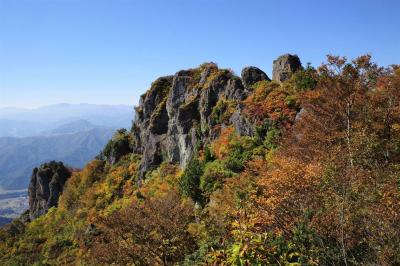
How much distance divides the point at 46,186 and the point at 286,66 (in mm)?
54784

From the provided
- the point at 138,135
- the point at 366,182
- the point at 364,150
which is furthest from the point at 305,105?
the point at 138,135

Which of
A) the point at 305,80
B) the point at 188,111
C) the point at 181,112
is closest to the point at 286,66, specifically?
the point at 305,80

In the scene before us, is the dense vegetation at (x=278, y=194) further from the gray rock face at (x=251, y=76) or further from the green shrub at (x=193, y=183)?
the gray rock face at (x=251, y=76)

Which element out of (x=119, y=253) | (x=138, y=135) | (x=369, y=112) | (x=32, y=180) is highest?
(x=369, y=112)

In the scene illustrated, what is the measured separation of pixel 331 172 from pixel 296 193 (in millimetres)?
1852

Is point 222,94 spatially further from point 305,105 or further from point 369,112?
point 369,112

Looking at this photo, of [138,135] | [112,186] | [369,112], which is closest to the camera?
[369,112]

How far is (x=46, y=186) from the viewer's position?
2960 inches

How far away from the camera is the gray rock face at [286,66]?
43.8 m

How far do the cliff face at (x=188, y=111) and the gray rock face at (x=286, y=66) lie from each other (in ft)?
0.42

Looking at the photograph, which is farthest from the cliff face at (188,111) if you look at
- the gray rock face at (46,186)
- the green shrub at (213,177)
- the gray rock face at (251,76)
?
the gray rock face at (46,186)

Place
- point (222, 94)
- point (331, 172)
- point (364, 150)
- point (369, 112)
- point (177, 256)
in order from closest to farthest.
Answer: point (331, 172) → point (364, 150) → point (177, 256) → point (369, 112) → point (222, 94)

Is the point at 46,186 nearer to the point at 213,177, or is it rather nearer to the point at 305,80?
the point at 213,177

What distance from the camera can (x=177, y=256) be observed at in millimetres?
23969
